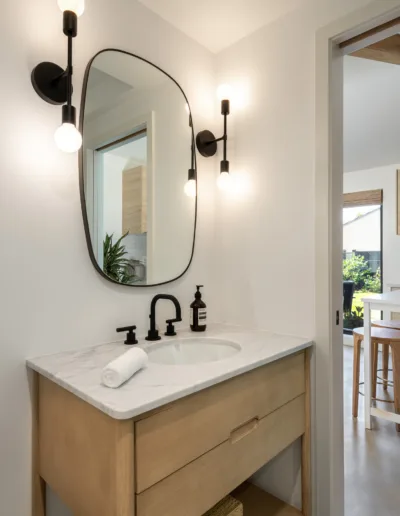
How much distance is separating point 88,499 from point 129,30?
1.67m

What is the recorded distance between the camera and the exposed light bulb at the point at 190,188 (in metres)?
1.62

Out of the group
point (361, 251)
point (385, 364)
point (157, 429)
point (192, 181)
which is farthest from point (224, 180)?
point (361, 251)

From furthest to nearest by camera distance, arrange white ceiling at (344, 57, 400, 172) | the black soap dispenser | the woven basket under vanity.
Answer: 1. white ceiling at (344, 57, 400, 172)
2. the black soap dispenser
3. the woven basket under vanity

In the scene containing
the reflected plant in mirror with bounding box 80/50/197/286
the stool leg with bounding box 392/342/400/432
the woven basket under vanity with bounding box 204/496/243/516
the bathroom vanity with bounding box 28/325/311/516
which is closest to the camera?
the bathroom vanity with bounding box 28/325/311/516

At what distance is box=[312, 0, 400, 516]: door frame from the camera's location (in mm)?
1314

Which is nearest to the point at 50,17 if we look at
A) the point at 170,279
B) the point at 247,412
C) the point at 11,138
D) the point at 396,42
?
the point at 11,138

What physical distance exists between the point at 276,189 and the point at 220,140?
1.33 feet

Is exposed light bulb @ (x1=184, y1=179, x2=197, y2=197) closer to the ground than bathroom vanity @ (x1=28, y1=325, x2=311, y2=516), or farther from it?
farther from it

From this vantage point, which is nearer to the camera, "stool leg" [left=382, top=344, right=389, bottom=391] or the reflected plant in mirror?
the reflected plant in mirror

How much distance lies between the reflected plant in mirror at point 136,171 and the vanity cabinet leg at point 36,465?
1.50 ft

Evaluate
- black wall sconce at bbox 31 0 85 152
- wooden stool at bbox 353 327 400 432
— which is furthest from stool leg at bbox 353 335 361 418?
black wall sconce at bbox 31 0 85 152

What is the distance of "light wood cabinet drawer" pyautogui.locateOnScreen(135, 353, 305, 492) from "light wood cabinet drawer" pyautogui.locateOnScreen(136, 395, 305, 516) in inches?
1.1

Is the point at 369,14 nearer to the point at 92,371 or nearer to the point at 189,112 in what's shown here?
the point at 189,112

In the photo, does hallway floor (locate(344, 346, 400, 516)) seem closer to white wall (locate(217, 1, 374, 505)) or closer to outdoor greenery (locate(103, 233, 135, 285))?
white wall (locate(217, 1, 374, 505))
